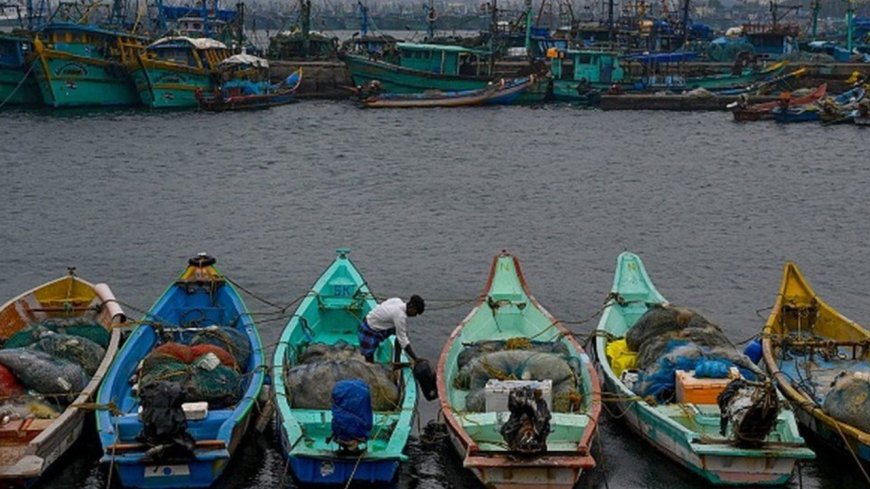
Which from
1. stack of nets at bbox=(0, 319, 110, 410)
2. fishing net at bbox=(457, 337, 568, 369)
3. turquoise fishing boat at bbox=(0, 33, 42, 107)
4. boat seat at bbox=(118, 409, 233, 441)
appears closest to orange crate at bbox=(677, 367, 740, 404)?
fishing net at bbox=(457, 337, 568, 369)

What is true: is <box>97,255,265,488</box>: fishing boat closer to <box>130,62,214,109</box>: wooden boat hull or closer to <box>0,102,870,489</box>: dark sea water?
<box>0,102,870,489</box>: dark sea water

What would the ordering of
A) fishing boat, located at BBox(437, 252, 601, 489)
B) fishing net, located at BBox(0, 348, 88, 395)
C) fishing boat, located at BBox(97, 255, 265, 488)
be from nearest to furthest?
fishing boat, located at BBox(437, 252, 601, 489) → fishing boat, located at BBox(97, 255, 265, 488) → fishing net, located at BBox(0, 348, 88, 395)

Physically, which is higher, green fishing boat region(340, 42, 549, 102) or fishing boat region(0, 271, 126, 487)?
green fishing boat region(340, 42, 549, 102)

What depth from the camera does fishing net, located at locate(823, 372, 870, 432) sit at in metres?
12.9

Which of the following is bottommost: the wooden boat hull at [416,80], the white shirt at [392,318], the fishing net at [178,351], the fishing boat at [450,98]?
the fishing net at [178,351]

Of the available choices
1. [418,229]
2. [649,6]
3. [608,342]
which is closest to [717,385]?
[608,342]

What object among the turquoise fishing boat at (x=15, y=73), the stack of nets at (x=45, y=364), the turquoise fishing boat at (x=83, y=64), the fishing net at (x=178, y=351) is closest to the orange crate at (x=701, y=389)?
the fishing net at (x=178, y=351)

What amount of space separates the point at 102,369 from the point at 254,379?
1973mm

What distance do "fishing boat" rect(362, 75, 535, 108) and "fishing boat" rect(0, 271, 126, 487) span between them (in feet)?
153

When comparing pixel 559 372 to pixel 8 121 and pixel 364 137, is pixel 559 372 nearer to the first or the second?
pixel 364 137

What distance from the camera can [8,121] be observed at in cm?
5438

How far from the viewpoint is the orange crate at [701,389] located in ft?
43.3

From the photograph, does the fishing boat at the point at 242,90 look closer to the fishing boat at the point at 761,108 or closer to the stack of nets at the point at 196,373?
the fishing boat at the point at 761,108

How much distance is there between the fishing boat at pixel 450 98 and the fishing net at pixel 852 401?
5115 centimetres
